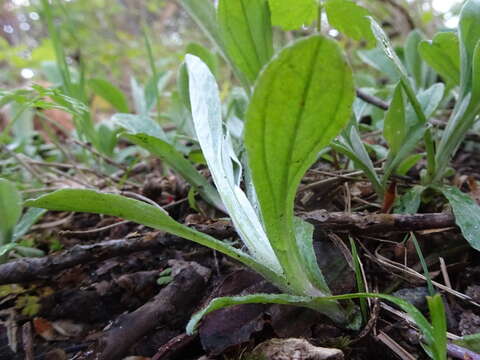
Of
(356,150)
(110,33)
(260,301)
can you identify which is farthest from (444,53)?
(110,33)

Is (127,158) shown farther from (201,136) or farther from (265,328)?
(265,328)

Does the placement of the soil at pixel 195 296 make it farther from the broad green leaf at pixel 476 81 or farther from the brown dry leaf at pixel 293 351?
the broad green leaf at pixel 476 81

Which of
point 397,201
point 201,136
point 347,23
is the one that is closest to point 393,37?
point 347,23

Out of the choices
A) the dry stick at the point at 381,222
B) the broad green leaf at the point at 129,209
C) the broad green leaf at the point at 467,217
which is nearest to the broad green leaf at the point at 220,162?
the broad green leaf at the point at 129,209

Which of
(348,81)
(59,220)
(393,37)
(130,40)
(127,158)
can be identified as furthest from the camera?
(130,40)

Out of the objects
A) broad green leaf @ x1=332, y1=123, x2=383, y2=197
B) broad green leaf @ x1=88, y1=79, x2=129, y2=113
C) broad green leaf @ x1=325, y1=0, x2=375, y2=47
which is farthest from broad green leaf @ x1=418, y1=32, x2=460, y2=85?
broad green leaf @ x1=88, y1=79, x2=129, y2=113

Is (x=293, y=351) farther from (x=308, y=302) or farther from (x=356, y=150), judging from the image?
(x=356, y=150)
